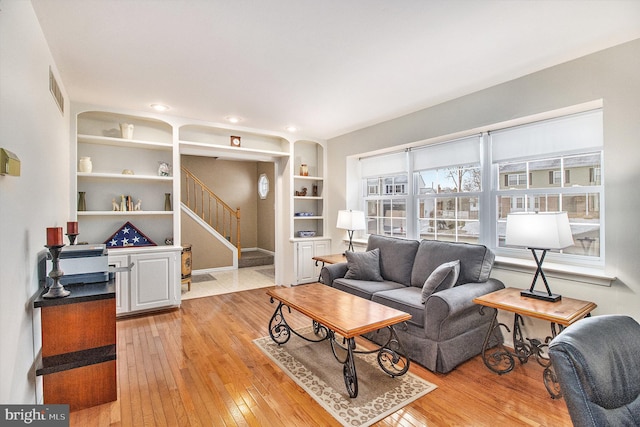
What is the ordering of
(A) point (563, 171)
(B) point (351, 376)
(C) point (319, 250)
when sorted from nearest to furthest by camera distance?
(B) point (351, 376) < (A) point (563, 171) < (C) point (319, 250)

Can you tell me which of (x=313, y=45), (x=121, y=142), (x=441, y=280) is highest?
(x=313, y=45)

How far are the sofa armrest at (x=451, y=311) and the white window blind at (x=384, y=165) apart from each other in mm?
2083

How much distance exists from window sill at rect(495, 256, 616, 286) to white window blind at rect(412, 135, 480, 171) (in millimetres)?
1137

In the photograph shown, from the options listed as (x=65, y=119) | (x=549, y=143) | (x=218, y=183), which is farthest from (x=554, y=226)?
(x=218, y=183)

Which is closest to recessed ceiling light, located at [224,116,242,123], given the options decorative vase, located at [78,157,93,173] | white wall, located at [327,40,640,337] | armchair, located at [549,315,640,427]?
decorative vase, located at [78,157,93,173]

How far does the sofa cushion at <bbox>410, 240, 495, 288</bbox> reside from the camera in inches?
118

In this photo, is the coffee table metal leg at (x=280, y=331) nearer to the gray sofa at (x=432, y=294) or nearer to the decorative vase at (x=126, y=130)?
the gray sofa at (x=432, y=294)

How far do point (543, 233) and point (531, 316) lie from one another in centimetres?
63

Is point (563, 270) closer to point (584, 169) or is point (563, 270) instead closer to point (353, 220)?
point (584, 169)

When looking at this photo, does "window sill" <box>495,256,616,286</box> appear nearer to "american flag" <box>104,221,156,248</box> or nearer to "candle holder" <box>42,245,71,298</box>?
"candle holder" <box>42,245,71,298</box>

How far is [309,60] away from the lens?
2602 millimetres

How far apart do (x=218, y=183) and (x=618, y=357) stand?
8.11 m

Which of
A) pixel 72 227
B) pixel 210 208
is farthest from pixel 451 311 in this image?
pixel 210 208

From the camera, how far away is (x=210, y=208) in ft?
25.6
